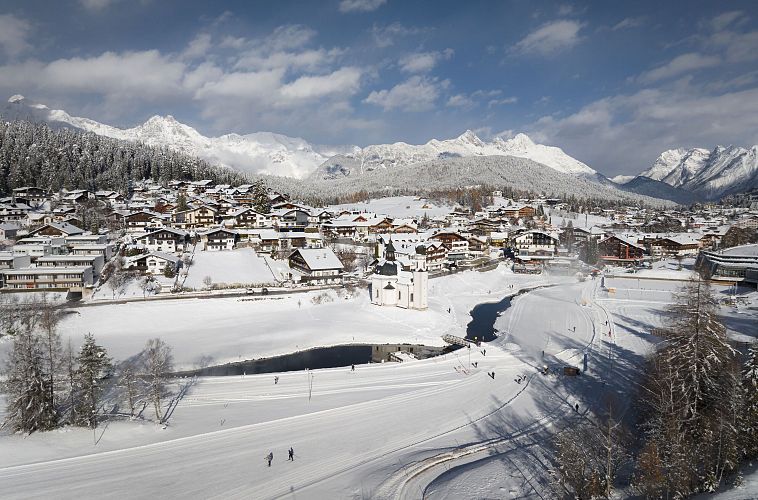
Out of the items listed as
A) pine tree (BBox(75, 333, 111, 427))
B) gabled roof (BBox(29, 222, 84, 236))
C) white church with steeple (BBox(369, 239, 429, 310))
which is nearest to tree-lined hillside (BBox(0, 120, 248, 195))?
gabled roof (BBox(29, 222, 84, 236))

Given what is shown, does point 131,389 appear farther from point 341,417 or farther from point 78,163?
point 78,163

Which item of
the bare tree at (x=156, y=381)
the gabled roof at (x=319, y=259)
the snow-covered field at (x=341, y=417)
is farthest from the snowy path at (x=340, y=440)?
the gabled roof at (x=319, y=259)

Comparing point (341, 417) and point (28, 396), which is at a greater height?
point (28, 396)

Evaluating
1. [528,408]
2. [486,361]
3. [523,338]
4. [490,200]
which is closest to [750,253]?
[523,338]

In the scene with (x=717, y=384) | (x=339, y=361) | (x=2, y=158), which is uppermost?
(x=2, y=158)

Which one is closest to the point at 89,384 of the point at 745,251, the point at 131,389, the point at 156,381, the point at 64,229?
the point at 131,389

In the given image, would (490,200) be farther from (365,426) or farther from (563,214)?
(365,426)

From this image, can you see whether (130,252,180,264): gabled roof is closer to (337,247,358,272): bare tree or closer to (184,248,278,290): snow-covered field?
(184,248,278,290): snow-covered field

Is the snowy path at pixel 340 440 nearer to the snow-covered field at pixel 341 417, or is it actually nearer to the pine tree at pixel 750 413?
the snow-covered field at pixel 341 417
